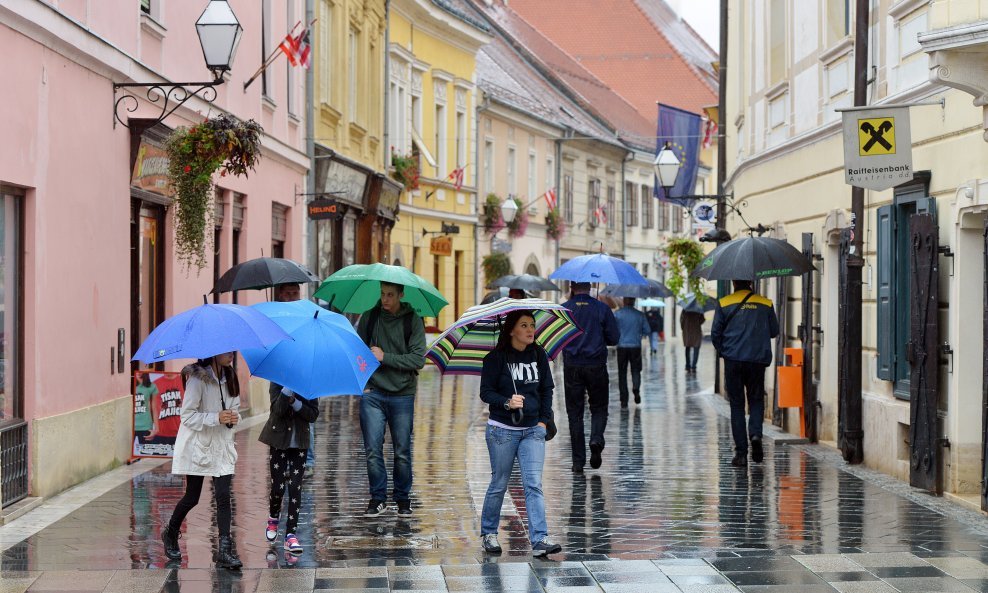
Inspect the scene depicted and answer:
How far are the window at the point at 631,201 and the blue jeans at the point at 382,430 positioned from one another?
48444 millimetres

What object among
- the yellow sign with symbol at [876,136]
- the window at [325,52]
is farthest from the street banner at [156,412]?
the window at [325,52]

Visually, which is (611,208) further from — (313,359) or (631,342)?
(313,359)

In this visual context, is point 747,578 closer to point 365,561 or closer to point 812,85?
point 365,561

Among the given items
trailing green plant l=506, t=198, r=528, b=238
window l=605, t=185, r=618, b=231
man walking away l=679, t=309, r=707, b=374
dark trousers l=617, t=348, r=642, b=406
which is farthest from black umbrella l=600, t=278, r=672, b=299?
window l=605, t=185, r=618, b=231

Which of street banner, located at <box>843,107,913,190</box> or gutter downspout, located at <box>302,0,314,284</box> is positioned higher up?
gutter downspout, located at <box>302,0,314,284</box>

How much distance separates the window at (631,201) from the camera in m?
58.8

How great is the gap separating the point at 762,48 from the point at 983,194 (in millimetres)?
9599

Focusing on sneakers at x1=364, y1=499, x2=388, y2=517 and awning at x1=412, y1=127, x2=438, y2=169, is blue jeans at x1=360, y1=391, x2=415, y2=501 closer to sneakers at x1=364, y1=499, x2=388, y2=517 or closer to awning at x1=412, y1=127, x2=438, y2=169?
sneakers at x1=364, y1=499, x2=388, y2=517

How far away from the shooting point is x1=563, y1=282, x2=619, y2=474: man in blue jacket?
540 inches

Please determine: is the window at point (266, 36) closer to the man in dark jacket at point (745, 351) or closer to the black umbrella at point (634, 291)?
the black umbrella at point (634, 291)

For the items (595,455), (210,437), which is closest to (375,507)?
(210,437)

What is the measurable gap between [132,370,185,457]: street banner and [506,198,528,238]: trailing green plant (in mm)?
29684

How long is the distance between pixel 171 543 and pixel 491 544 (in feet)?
6.32

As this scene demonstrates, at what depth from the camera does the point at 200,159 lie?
14117mm
